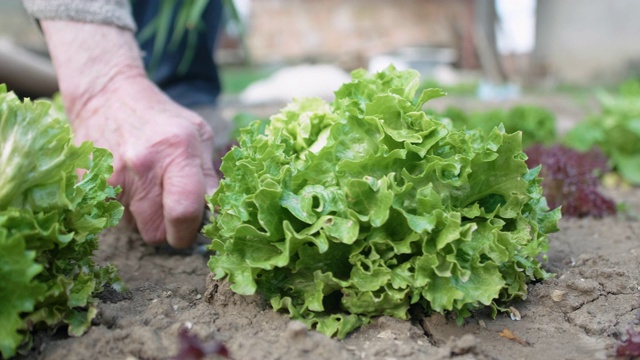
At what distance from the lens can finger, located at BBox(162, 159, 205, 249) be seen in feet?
9.11

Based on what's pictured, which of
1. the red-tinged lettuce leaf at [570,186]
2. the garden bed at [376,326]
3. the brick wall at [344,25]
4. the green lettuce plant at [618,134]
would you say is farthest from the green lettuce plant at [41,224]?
the brick wall at [344,25]

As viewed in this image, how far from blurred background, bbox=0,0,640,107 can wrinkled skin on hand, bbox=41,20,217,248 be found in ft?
9.43

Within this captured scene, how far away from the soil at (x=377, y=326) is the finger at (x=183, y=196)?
9.2 inches

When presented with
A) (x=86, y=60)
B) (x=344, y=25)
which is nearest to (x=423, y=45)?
(x=344, y=25)

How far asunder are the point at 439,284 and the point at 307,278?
423mm

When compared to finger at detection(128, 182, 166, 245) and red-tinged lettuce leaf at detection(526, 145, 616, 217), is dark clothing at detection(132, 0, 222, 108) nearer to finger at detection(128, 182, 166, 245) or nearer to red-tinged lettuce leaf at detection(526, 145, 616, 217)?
finger at detection(128, 182, 166, 245)

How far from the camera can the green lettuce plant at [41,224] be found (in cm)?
183

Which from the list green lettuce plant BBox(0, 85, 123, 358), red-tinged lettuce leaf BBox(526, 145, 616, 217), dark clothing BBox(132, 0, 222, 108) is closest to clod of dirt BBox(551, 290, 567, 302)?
red-tinged lettuce leaf BBox(526, 145, 616, 217)

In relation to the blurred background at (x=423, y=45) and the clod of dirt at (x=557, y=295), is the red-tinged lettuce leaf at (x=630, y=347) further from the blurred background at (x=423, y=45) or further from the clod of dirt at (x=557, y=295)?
the blurred background at (x=423, y=45)

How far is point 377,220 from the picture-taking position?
2.02m

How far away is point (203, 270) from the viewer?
9.67 feet

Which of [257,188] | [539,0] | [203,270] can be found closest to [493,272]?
[257,188]

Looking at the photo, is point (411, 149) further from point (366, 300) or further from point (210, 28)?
point (210, 28)

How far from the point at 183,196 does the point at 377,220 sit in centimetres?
105
